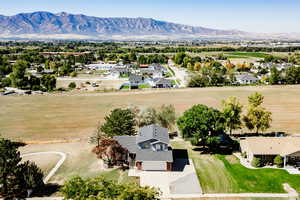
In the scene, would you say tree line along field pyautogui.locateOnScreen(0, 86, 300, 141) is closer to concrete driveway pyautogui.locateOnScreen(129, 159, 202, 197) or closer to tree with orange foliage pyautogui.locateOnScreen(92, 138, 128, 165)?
tree with orange foliage pyautogui.locateOnScreen(92, 138, 128, 165)

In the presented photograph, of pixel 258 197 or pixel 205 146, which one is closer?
pixel 258 197

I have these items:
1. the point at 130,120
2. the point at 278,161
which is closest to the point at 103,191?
the point at 130,120

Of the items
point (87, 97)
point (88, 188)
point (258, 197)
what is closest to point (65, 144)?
point (88, 188)

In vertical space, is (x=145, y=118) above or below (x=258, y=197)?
above

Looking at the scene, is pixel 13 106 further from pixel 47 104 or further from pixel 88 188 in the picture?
pixel 88 188

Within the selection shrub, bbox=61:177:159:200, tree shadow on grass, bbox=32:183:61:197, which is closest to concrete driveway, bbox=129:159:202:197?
tree shadow on grass, bbox=32:183:61:197

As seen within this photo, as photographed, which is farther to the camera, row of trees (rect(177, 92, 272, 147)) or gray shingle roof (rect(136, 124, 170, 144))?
row of trees (rect(177, 92, 272, 147))

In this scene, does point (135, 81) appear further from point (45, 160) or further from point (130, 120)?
point (45, 160)
